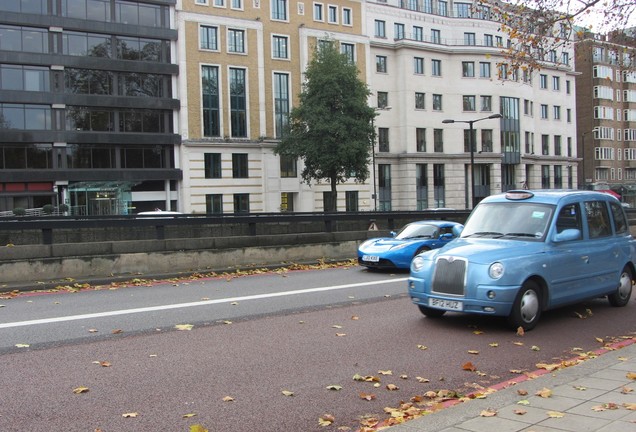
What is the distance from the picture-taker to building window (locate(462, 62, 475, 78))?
65.4 m

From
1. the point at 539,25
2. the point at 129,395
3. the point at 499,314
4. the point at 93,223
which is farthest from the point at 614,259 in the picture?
the point at 93,223

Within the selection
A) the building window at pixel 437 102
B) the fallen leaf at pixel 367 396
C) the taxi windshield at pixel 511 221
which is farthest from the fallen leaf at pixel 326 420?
the building window at pixel 437 102

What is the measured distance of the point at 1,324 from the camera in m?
9.18

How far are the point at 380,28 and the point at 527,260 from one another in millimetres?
57430

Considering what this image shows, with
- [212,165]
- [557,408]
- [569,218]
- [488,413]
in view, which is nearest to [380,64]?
[212,165]

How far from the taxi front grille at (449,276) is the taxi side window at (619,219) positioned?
3.64 m

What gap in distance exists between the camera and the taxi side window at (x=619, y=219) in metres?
10.4

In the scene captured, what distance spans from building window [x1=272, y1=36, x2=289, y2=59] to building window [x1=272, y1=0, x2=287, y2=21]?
1.73 metres

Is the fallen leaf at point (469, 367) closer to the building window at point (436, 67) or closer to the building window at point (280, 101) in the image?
the building window at point (280, 101)

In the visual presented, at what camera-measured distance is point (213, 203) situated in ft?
171

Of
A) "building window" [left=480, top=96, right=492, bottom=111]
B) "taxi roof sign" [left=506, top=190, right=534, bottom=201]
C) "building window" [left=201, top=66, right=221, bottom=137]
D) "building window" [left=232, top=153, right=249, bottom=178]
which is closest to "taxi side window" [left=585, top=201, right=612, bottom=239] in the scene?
"taxi roof sign" [left=506, top=190, right=534, bottom=201]

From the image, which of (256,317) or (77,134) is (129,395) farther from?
(77,134)

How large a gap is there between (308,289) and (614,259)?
229 inches

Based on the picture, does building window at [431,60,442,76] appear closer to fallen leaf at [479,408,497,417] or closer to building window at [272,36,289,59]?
building window at [272,36,289,59]
